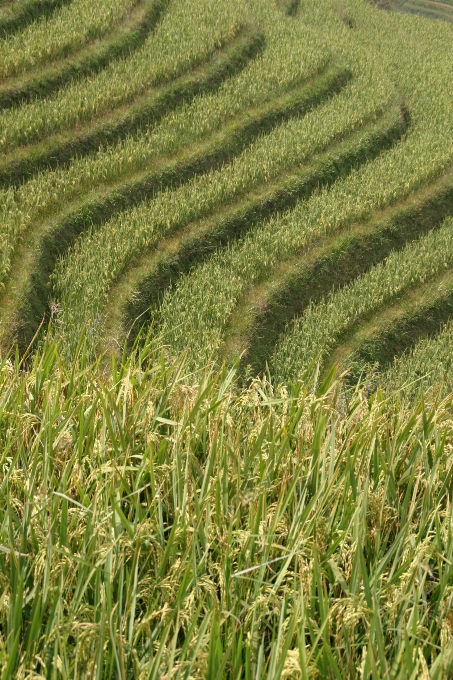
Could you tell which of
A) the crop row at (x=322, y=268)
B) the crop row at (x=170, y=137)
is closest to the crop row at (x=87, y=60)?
the crop row at (x=170, y=137)

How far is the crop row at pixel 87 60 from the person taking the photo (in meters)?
18.8

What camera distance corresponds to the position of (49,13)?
72.7 feet

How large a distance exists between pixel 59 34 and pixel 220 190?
694 centimetres

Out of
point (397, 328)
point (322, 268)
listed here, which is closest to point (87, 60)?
point (322, 268)

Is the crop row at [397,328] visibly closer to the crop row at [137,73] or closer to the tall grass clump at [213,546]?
the crop row at [137,73]

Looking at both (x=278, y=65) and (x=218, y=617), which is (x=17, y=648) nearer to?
(x=218, y=617)

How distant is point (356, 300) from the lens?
604 inches

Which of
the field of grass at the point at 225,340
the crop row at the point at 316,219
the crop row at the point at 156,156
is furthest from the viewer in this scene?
the crop row at the point at 156,156

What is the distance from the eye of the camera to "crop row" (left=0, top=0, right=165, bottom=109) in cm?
1878

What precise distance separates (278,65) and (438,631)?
2152 cm

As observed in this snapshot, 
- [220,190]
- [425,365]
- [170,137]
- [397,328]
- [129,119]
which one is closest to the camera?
[425,365]

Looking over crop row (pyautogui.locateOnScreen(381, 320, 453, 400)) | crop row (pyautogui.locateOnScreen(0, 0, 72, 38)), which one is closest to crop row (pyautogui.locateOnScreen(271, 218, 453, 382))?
crop row (pyautogui.locateOnScreen(381, 320, 453, 400))

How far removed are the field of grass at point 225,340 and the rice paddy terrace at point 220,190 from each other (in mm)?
65

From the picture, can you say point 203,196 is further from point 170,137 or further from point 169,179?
point 170,137
